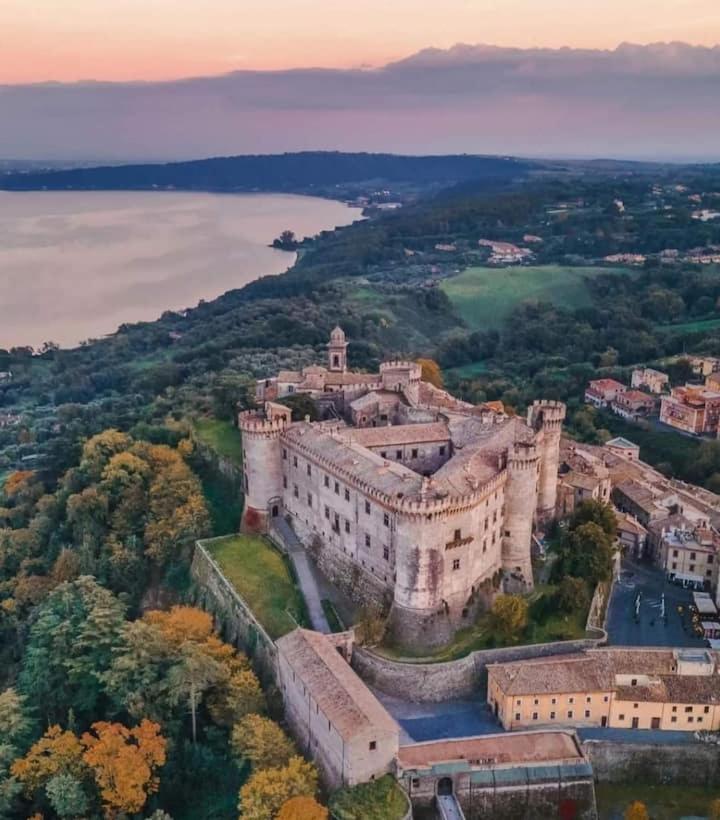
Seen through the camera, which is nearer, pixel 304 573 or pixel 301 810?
pixel 301 810

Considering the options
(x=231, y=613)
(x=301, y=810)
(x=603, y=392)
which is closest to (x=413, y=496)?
(x=231, y=613)

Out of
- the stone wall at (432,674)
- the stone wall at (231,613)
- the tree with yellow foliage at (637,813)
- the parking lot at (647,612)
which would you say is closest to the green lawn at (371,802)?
the stone wall at (432,674)

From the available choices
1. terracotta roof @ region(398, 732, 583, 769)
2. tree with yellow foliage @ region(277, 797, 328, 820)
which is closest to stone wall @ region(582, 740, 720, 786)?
terracotta roof @ region(398, 732, 583, 769)

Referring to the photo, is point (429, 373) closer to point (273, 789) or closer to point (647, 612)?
point (647, 612)

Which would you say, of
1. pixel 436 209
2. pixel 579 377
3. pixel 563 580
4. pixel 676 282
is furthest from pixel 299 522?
pixel 436 209

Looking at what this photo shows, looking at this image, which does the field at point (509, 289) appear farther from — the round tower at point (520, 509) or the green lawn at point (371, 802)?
the green lawn at point (371, 802)

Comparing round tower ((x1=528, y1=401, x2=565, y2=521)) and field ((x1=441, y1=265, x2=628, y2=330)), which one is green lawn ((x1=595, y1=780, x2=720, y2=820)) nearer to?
round tower ((x1=528, y1=401, x2=565, y2=521))
